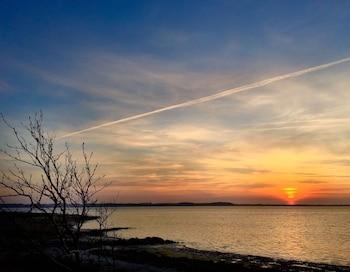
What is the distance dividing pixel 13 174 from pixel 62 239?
1731mm

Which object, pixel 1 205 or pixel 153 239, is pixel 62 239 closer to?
pixel 1 205

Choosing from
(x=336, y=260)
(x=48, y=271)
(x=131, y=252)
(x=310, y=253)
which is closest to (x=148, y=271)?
(x=48, y=271)

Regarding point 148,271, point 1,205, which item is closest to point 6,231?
point 1,205

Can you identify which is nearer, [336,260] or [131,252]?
[131,252]

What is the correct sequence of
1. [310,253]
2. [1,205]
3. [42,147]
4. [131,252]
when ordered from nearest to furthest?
[1,205] → [42,147] → [131,252] → [310,253]

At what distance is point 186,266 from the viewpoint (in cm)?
3403

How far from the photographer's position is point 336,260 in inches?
1809

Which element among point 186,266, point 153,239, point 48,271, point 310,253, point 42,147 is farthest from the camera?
point 153,239

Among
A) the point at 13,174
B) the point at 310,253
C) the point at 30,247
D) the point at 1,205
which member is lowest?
the point at 310,253

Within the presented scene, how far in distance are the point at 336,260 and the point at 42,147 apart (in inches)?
1834

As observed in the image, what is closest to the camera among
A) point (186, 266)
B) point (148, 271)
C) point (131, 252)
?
point (148, 271)

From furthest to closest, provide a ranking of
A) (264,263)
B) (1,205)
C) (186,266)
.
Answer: (264,263)
(186,266)
(1,205)

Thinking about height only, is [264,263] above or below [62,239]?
below

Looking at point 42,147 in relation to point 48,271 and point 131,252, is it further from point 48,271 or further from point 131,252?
point 131,252
